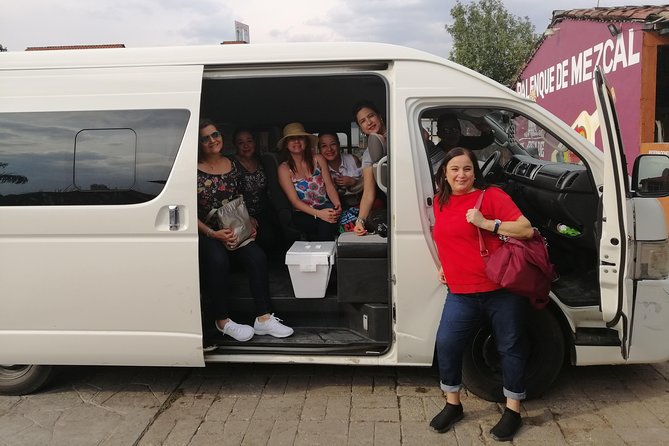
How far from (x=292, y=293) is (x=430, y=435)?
1.44 meters

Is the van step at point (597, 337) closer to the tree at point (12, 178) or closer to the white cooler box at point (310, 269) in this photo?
the white cooler box at point (310, 269)

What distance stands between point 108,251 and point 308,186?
1669mm

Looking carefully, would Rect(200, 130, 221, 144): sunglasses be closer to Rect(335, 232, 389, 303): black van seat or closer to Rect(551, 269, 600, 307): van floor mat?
Rect(335, 232, 389, 303): black van seat

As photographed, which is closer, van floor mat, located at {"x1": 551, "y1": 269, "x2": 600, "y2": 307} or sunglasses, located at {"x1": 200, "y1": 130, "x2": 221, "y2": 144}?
van floor mat, located at {"x1": 551, "y1": 269, "x2": 600, "y2": 307}

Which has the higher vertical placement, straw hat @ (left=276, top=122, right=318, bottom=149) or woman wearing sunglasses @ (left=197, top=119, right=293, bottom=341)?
straw hat @ (left=276, top=122, right=318, bottom=149)

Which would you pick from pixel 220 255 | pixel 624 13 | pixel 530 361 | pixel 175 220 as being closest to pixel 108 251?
pixel 175 220

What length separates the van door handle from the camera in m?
3.48

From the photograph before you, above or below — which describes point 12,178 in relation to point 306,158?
below

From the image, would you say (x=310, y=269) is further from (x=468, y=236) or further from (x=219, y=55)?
(x=219, y=55)

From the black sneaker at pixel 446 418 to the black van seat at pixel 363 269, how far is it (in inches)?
30.2

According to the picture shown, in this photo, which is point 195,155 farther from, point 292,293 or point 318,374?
point 318,374

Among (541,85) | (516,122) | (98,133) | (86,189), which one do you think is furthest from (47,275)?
(541,85)

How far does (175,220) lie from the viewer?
11.4 feet

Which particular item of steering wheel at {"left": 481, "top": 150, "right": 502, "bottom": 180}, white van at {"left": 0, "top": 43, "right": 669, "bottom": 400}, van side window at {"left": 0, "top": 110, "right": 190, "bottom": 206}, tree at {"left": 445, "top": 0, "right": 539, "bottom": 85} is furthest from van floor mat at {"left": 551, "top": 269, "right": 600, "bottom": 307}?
tree at {"left": 445, "top": 0, "right": 539, "bottom": 85}
